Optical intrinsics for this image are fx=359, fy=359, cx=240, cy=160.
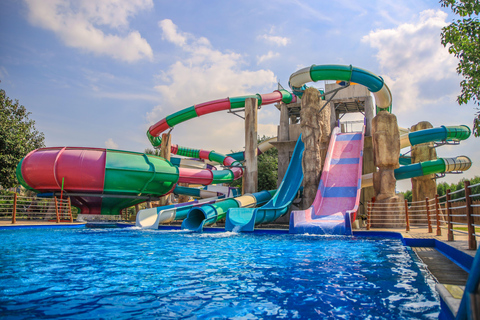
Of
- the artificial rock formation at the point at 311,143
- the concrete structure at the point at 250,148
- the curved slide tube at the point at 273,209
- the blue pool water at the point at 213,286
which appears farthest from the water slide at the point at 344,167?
the blue pool water at the point at 213,286

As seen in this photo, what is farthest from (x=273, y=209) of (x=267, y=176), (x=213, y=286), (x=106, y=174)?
(x=267, y=176)

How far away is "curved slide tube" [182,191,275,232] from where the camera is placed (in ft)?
36.3

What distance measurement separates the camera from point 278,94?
60.3 ft

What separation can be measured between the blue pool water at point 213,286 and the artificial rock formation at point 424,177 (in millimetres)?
14472

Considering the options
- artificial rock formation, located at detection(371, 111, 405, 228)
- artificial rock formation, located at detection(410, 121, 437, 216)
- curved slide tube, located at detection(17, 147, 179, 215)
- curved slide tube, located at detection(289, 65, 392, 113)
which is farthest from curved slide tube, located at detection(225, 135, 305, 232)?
artificial rock formation, located at detection(410, 121, 437, 216)

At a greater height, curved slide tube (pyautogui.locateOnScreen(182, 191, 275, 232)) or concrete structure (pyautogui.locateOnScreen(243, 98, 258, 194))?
concrete structure (pyautogui.locateOnScreen(243, 98, 258, 194))

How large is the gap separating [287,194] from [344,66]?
5.24 m

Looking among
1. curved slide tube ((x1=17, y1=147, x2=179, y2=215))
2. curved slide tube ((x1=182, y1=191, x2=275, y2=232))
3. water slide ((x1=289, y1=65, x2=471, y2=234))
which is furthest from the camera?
curved slide tube ((x1=17, y1=147, x2=179, y2=215))

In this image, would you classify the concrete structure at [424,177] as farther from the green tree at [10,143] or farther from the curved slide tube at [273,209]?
the green tree at [10,143]

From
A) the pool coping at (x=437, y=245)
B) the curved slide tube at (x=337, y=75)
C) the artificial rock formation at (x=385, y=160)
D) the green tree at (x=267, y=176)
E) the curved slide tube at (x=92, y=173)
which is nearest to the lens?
the pool coping at (x=437, y=245)

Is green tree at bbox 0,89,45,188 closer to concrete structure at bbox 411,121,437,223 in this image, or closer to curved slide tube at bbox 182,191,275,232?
curved slide tube at bbox 182,191,275,232

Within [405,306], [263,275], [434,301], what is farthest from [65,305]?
[434,301]

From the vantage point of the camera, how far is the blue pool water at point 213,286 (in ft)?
8.73

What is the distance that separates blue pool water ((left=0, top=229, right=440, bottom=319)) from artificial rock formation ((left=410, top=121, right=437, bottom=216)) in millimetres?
14472
